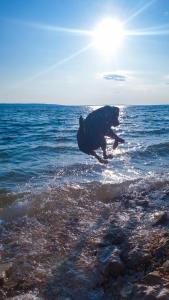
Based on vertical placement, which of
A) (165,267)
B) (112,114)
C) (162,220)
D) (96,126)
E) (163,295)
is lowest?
(162,220)

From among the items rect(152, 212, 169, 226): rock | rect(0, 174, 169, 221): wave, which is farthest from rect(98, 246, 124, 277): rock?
rect(0, 174, 169, 221): wave

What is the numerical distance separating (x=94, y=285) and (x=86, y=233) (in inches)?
88.7

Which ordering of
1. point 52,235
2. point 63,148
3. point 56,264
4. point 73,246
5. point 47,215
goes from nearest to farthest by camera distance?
point 56,264 < point 73,246 < point 52,235 < point 47,215 < point 63,148

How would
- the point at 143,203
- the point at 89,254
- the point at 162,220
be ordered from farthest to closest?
the point at 143,203 < the point at 162,220 < the point at 89,254

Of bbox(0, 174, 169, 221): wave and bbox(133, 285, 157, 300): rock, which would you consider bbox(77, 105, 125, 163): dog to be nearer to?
bbox(0, 174, 169, 221): wave

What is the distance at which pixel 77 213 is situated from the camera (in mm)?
9586

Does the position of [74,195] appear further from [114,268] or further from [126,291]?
[126,291]

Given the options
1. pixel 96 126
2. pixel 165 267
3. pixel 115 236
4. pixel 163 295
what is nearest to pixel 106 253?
pixel 115 236

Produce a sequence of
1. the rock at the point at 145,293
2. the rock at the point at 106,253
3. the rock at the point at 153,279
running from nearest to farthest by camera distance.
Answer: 1. the rock at the point at 145,293
2. the rock at the point at 153,279
3. the rock at the point at 106,253

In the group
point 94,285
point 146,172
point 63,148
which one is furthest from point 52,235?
point 63,148

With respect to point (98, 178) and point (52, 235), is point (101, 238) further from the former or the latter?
point (98, 178)

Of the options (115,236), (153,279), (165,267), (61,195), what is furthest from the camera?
(61,195)

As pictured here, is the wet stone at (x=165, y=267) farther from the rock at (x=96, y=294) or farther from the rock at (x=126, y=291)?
the rock at (x=96, y=294)

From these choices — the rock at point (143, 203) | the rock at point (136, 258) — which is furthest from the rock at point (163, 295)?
the rock at point (143, 203)
